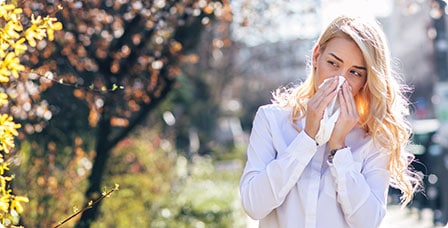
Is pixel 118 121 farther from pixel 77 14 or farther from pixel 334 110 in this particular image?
pixel 334 110

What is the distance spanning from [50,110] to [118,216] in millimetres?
2364

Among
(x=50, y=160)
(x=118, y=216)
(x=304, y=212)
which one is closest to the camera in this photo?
(x=304, y=212)

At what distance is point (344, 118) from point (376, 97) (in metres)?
0.19

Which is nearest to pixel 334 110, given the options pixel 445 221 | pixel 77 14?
→ pixel 77 14

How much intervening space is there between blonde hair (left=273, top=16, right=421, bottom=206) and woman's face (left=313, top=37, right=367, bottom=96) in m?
0.03

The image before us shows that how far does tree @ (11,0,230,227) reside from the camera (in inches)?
245

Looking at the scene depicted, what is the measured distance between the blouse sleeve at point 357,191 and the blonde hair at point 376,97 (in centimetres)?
10

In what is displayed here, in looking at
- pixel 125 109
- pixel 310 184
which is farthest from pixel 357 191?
pixel 125 109

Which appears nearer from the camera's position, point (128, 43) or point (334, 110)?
point (334, 110)

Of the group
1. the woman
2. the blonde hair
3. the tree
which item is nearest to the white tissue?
the woman

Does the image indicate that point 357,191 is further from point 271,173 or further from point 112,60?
point 112,60

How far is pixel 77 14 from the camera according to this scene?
6168 mm

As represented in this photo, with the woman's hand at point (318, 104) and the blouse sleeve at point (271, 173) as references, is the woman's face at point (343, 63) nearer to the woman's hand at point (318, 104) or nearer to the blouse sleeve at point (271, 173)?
the woman's hand at point (318, 104)

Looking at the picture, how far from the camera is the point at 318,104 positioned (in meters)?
2.90
